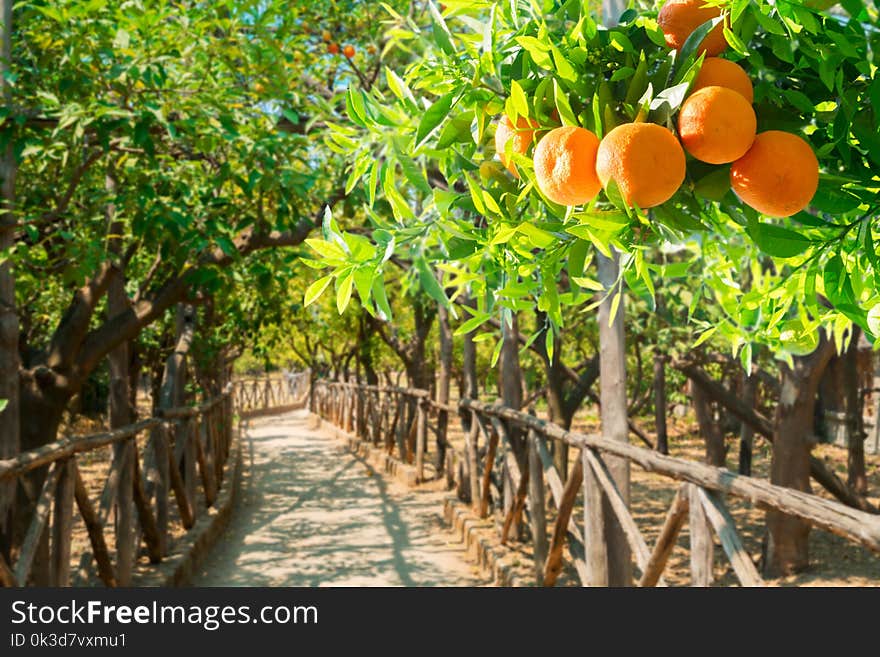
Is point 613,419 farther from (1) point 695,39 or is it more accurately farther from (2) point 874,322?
(1) point 695,39

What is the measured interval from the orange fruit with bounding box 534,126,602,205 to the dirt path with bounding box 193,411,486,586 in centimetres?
564

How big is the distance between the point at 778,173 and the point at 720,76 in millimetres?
117

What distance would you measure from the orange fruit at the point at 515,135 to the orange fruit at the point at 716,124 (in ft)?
0.57

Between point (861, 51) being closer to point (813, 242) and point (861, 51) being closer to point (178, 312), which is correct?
point (813, 242)

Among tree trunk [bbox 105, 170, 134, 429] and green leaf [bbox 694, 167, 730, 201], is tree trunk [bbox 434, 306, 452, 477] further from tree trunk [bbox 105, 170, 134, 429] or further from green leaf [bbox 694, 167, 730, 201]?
green leaf [bbox 694, 167, 730, 201]

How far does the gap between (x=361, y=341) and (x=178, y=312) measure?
28.4ft

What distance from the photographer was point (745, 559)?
98.7 inches

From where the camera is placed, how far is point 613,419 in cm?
390

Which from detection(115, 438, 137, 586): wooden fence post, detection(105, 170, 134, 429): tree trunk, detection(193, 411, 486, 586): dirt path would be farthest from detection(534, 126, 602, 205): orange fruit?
detection(105, 170, 134, 429): tree trunk

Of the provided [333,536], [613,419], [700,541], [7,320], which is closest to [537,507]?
[613,419]

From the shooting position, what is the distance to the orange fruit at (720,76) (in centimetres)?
79

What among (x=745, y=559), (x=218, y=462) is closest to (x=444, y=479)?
(x=218, y=462)

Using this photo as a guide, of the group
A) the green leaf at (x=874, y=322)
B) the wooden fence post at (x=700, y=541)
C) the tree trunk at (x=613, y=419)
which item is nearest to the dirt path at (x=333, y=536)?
the tree trunk at (x=613, y=419)

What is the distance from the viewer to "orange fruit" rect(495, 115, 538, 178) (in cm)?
87
